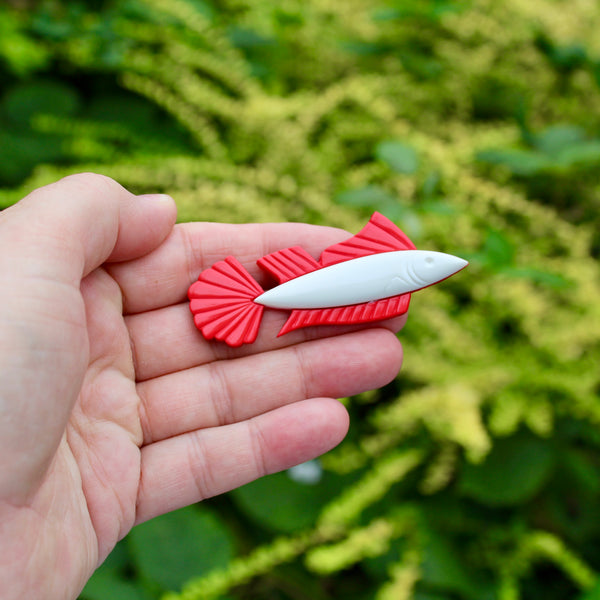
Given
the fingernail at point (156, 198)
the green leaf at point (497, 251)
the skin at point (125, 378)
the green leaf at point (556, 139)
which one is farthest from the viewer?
the green leaf at point (556, 139)

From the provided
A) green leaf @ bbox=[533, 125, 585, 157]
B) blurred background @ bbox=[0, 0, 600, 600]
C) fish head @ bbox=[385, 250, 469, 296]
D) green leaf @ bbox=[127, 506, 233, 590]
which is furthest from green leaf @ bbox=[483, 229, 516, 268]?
green leaf @ bbox=[127, 506, 233, 590]

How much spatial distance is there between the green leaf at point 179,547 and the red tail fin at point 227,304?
45 cm

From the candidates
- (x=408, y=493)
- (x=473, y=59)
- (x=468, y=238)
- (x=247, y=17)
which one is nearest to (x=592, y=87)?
(x=473, y=59)

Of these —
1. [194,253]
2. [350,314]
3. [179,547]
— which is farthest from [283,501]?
[194,253]

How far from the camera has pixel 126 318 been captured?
122 cm

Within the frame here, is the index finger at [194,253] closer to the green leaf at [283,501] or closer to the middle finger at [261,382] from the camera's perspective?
the middle finger at [261,382]

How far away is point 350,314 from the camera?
1.22m

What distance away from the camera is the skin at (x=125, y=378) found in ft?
2.88

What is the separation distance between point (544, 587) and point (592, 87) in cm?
152

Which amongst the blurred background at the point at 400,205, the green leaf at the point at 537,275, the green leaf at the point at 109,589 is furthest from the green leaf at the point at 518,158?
the green leaf at the point at 109,589

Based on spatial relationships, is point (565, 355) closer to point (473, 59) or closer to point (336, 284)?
point (336, 284)

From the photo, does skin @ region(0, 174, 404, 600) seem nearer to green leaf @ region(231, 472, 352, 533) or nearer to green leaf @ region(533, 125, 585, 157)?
green leaf @ region(231, 472, 352, 533)

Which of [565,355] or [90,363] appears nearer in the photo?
[90,363]

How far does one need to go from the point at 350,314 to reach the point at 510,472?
24.4 inches
